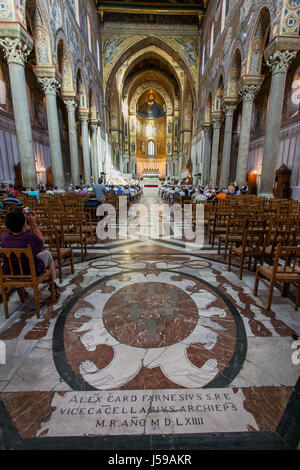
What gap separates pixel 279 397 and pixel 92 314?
1.98 m

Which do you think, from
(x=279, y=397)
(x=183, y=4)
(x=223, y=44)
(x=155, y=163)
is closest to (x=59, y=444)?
(x=279, y=397)

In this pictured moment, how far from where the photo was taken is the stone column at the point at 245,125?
34.6 feet

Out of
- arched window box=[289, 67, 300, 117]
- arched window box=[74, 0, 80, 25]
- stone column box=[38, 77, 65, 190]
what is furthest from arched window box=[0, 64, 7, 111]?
arched window box=[289, 67, 300, 117]

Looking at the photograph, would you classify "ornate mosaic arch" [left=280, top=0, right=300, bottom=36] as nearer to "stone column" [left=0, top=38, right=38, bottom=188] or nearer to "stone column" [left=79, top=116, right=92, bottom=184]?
"stone column" [left=0, top=38, right=38, bottom=188]

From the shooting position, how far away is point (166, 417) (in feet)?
4.93

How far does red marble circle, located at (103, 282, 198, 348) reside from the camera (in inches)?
89.8

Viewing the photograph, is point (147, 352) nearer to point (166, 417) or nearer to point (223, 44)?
point (166, 417)

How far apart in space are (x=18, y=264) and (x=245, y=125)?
12.2m

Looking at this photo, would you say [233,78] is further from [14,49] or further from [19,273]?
[19,273]

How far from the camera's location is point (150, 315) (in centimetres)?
265

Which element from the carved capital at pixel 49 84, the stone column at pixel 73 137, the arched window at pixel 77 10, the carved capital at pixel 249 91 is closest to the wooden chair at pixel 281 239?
the carved capital at pixel 249 91

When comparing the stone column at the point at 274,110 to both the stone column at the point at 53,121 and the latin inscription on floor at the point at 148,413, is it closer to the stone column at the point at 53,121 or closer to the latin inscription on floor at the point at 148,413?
the stone column at the point at 53,121

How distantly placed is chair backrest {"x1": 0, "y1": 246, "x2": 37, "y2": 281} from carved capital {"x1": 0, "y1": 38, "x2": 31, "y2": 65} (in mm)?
8233

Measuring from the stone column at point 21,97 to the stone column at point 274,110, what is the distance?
8872 mm
